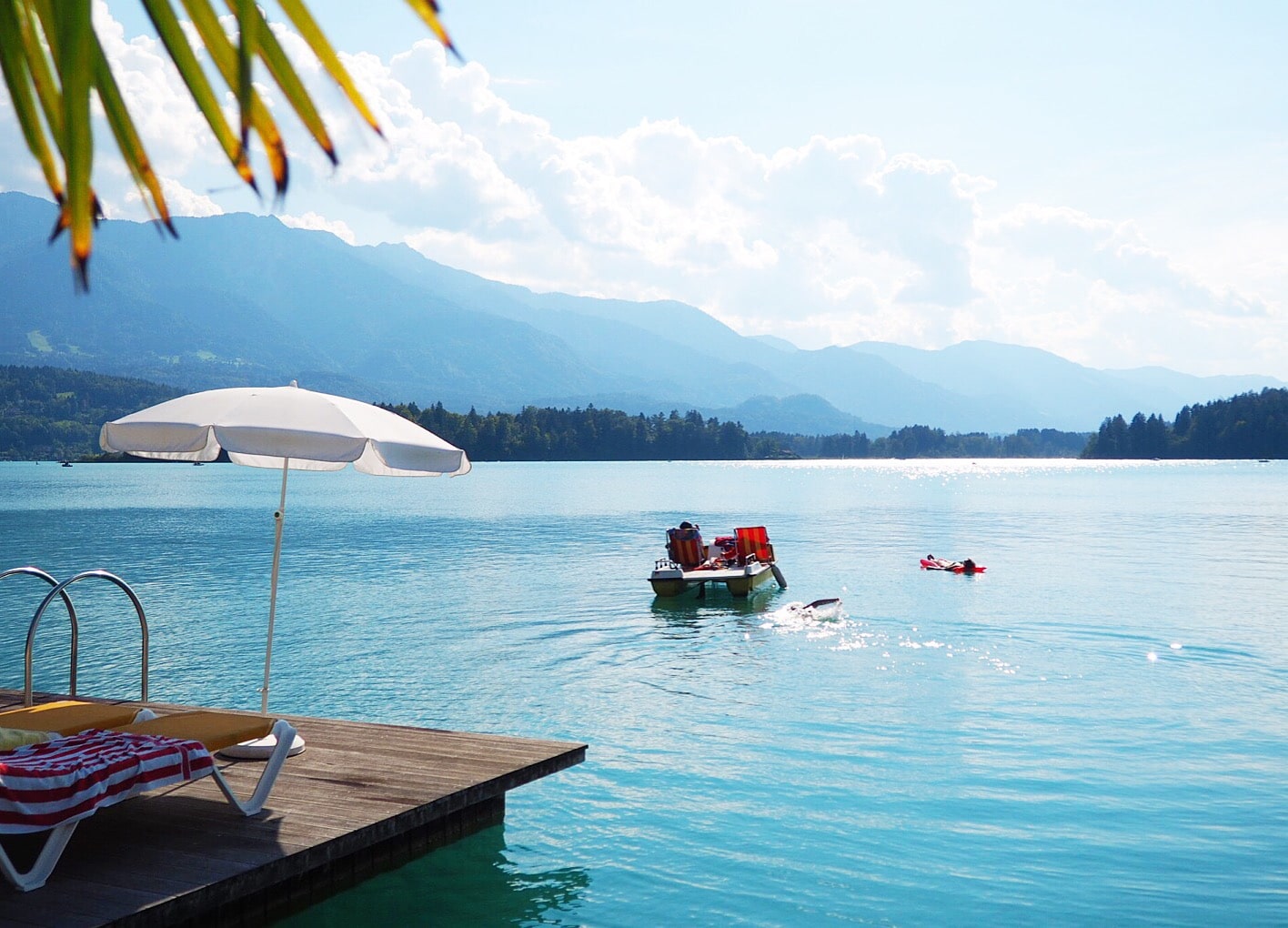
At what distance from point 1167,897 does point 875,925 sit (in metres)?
2.81

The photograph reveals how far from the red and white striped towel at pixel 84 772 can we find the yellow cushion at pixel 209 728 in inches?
13.2

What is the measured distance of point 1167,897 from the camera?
939 cm

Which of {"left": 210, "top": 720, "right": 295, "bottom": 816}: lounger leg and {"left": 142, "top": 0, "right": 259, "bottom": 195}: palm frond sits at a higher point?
{"left": 142, "top": 0, "right": 259, "bottom": 195}: palm frond

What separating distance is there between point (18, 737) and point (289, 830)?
6.48 feet

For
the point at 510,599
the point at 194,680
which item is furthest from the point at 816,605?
the point at 194,680

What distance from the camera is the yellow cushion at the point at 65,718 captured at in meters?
7.92

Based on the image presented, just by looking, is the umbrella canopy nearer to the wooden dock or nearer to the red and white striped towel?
the wooden dock

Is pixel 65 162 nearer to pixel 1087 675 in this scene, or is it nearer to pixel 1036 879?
pixel 1036 879

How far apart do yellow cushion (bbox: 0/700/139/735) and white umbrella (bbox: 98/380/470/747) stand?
2053 mm

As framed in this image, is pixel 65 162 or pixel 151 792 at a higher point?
pixel 65 162

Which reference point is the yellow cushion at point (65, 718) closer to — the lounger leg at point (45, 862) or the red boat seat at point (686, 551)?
the lounger leg at point (45, 862)

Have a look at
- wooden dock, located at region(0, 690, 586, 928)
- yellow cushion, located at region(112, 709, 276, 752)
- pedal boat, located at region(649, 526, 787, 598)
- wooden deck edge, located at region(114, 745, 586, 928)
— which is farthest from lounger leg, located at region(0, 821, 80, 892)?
pedal boat, located at region(649, 526, 787, 598)

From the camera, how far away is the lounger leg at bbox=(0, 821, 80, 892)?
592 cm

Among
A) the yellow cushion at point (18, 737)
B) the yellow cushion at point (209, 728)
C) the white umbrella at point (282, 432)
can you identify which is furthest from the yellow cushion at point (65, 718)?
the white umbrella at point (282, 432)
